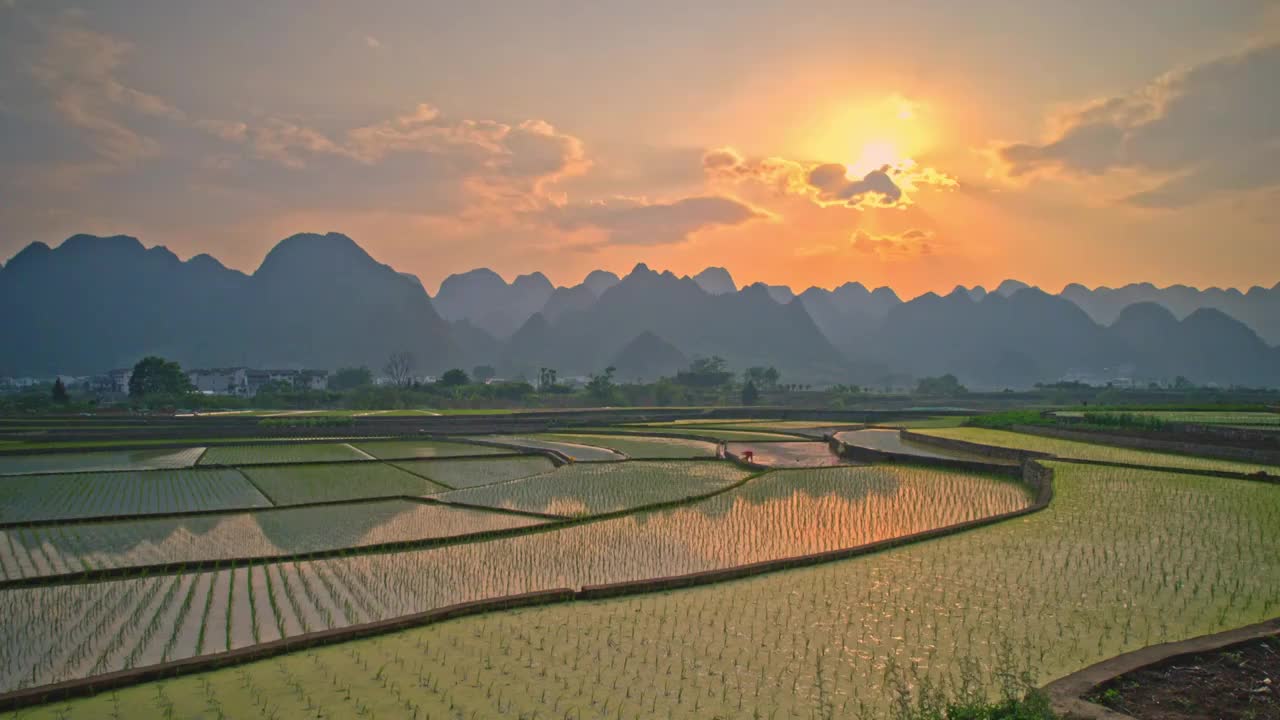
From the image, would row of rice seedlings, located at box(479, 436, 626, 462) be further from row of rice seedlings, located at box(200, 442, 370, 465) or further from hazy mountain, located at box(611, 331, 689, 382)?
hazy mountain, located at box(611, 331, 689, 382)

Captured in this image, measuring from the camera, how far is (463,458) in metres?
21.7

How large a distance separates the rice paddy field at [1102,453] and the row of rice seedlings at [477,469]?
1233 centimetres

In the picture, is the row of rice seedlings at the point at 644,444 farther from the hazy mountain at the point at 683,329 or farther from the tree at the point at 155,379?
the hazy mountain at the point at 683,329

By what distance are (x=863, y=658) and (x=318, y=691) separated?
12.7 feet

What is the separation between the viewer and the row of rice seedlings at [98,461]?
18797 mm

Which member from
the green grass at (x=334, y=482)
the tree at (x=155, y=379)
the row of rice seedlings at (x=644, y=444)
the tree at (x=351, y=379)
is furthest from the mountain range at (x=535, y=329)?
the green grass at (x=334, y=482)

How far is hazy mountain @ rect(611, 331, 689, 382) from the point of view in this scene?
140m

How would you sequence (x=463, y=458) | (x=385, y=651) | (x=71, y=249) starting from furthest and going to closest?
(x=71, y=249) < (x=463, y=458) < (x=385, y=651)

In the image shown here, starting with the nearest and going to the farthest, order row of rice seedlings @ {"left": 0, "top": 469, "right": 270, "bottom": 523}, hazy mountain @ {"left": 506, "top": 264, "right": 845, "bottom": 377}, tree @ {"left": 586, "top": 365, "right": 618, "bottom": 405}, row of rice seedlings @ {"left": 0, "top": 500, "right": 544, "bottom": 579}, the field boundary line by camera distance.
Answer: the field boundary line → row of rice seedlings @ {"left": 0, "top": 500, "right": 544, "bottom": 579} → row of rice seedlings @ {"left": 0, "top": 469, "right": 270, "bottom": 523} → tree @ {"left": 586, "top": 365, "right": 618, "bottom": 405} → hazy mountain @ {"left": 506, "top": 264, "right": 845, "bottom": 377}

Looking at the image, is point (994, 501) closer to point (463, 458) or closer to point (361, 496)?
point (361, 496)

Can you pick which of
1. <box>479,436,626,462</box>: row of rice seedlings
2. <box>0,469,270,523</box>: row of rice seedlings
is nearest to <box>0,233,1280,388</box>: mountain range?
<box>479,436,626,462</box>: row of rice seedlings

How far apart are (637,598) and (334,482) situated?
36.9 ft

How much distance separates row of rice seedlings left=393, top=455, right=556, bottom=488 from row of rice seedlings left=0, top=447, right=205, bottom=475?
19.2 feet

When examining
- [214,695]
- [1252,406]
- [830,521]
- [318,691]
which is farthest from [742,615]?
[1252,406]
